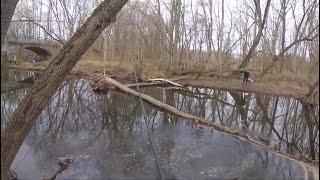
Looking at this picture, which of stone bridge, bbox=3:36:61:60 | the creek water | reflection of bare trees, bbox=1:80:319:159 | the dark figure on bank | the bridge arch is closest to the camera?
the creek water

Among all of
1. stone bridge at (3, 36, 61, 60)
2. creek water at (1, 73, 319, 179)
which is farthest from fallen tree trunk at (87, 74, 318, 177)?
stone bridge at (3, 36, 61, 60)

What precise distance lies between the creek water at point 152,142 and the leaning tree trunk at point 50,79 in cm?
99

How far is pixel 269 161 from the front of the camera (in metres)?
9.67

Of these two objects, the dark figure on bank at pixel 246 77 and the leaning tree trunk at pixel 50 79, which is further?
the dark figure on bank at pixel 246 77

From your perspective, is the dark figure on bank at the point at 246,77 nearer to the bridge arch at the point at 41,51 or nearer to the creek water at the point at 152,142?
the creek water at the point at 152,142

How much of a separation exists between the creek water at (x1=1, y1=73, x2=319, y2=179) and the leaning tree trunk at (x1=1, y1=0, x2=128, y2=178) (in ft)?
3.24

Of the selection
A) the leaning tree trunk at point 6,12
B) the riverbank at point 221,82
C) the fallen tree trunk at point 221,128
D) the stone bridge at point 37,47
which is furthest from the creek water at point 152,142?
the stone bridge at point 37,47

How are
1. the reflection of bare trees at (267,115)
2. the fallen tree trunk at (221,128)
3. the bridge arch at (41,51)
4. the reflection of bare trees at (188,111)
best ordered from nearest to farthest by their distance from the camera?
the fallen tree trunk at (221,128)
the reflection of bare trees at (267,115)
the reflection of bare trees at (188,111)
the bridge arch at (41,51)

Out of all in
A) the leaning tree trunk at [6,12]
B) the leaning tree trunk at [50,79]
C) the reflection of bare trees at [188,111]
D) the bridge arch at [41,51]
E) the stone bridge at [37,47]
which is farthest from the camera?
the bridge arch at [41,51]

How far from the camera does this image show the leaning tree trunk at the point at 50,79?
4270 millimetres

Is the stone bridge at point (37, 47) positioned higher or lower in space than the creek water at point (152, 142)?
higher

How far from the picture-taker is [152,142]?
36.6 feet

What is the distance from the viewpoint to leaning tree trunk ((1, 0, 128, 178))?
4.27 meters

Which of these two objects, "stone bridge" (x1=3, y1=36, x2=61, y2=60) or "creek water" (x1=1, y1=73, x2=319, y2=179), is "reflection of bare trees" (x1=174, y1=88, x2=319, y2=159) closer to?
"creek water" (x1=1, y1=73, x2=319, y2=179)
